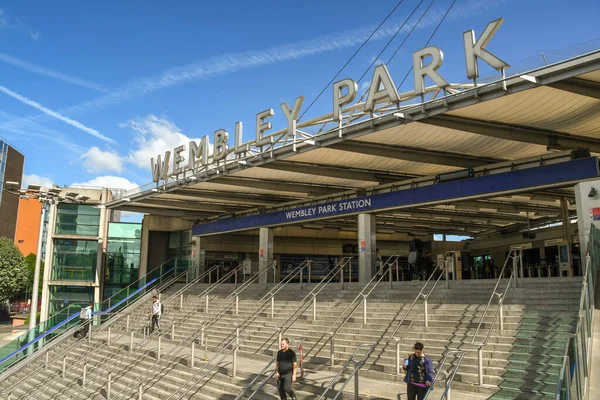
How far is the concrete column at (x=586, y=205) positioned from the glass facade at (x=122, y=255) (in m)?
24.0

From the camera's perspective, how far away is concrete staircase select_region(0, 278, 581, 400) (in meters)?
9.55

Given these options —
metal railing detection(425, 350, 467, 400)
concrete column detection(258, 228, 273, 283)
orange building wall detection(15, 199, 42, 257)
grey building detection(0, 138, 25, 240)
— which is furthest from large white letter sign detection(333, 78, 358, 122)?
orange building wall detection(15, 199, 42, 257)

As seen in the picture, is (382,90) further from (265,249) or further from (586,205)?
(265,249)

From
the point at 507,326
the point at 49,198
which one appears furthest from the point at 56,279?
the point at 507,326

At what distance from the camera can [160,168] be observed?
23.6 m

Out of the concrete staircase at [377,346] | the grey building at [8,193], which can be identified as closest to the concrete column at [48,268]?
the concrete staircase at [377,346]

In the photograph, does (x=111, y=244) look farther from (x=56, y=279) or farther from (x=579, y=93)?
(x=579, y=93)

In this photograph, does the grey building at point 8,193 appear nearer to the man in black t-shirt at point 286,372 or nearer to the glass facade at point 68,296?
the glass facade at point 68,296

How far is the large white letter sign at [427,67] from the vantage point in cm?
1284

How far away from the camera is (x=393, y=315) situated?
44.5ft

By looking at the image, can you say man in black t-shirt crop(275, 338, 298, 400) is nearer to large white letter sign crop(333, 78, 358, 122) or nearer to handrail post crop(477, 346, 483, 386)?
handrail post crop(477, 346, 483, 386)

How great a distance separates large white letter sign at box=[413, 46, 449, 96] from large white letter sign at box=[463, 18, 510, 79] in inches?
27.4

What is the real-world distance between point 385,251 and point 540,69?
2475cm

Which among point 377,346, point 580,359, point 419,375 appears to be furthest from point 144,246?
point 580,359
